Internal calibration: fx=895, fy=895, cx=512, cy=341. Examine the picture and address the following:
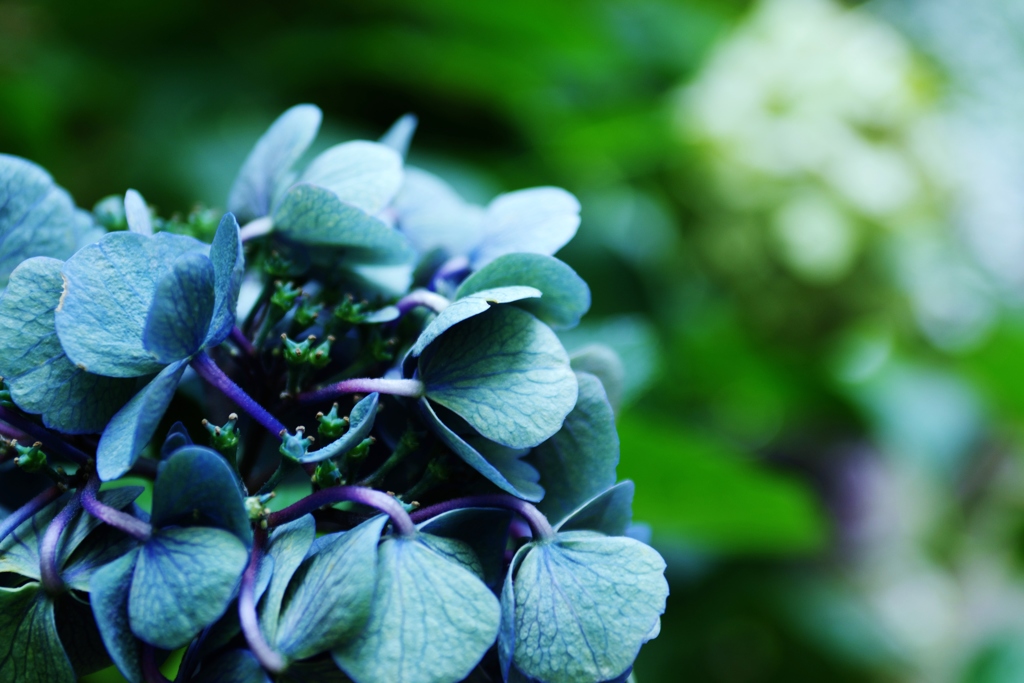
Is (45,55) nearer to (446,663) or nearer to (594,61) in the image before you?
(594,61)

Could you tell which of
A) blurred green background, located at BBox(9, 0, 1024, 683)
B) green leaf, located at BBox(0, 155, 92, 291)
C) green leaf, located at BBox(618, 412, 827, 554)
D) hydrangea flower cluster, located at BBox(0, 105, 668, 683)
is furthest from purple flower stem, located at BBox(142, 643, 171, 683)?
blurred green background, located at BBox(9, 0, 1024, 683)

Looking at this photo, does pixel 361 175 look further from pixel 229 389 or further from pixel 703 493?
pixel 703 493

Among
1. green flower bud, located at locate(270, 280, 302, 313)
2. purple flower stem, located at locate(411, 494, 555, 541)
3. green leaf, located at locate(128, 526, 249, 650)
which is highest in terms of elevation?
green flower bud, located at locate(270, 280, 302, 313)

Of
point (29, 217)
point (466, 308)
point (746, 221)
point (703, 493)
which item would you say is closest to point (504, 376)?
point (466, 308)

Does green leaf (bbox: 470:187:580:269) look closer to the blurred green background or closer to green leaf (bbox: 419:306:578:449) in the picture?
green leaf (bbox: 419:306:578:449)

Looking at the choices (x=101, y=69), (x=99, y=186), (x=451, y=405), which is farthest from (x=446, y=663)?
(x=101, y=69)

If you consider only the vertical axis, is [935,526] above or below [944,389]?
below
